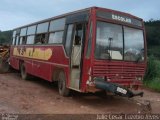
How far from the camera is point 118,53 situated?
11773 mm

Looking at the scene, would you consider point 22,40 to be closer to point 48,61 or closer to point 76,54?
point 48,61

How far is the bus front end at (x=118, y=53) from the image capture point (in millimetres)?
11055

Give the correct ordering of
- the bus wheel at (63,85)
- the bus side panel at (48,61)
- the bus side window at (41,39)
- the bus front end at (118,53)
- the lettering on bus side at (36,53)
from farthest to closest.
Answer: the bus side window at (41,39)
the lettering on bus side at (36,53)
the bus side panel at (48,61)
the bus wheel at (63,85)
the bus front end at (118,53)

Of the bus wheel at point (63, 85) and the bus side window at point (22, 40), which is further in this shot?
the bus side window at point (22, 40)

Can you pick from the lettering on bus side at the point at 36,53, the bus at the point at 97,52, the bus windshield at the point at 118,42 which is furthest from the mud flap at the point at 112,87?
the lettering on bus side at the point at 36,53

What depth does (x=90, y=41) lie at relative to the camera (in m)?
11.1

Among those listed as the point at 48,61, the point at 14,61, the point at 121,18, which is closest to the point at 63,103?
the point at 48,61

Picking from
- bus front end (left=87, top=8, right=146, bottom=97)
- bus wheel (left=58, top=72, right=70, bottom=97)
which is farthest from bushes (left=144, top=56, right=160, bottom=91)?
bus wheel (left=58, top=72, right=70, bottom=97)

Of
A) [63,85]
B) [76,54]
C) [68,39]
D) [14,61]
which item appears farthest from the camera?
[14,61]

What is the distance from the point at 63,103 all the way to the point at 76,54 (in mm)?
1719

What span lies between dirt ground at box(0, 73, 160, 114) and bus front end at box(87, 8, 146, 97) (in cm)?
65

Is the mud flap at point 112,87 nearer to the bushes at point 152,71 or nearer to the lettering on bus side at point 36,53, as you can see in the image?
the lettering on bus side at point 36,53

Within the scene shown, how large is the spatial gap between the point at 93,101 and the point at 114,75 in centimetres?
159

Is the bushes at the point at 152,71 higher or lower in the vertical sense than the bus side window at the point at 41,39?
lower
